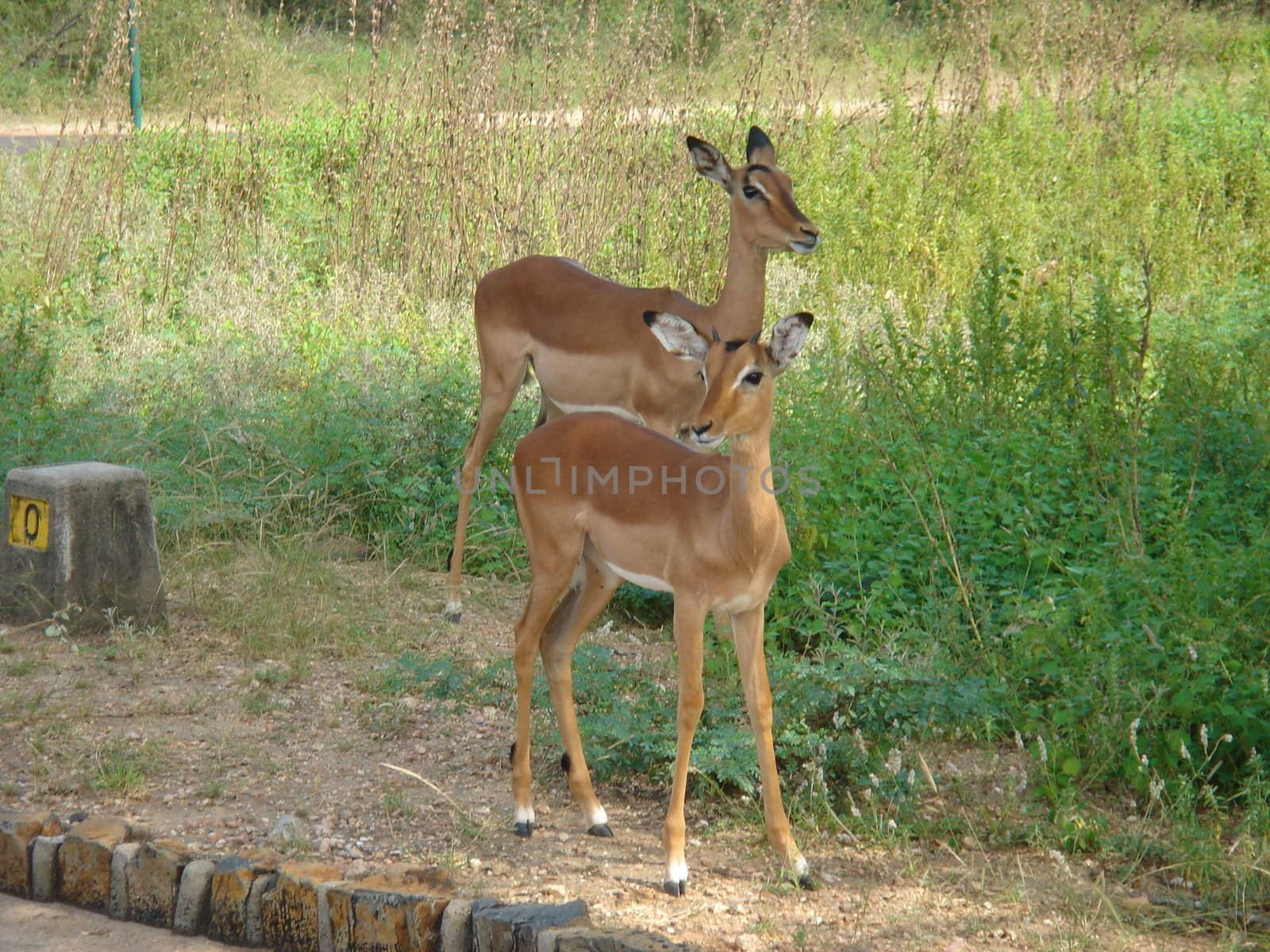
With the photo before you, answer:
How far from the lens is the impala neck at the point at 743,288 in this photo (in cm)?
566

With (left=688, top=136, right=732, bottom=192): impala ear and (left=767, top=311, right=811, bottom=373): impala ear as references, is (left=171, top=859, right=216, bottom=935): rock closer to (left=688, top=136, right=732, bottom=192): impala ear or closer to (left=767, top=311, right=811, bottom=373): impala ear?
(left=767, top=311, right=811, bottom=373): impala ear

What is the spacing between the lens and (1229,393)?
596 centimetres

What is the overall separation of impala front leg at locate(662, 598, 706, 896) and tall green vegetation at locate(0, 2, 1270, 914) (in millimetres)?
399

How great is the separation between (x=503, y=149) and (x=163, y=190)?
3.08 metres

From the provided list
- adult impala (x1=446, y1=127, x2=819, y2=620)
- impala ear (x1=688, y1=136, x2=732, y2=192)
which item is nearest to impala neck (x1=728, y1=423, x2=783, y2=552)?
adult impala (x1=446, y1=127, x2=819, y2=620)

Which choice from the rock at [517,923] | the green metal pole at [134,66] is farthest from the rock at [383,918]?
the green metal pole at [134,66]

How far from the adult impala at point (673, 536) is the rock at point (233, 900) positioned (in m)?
0.78

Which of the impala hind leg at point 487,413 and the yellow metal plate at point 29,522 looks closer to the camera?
the yellow metal plate at point 29,522

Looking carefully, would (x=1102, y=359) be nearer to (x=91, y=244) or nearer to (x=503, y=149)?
(x=503, y=149)

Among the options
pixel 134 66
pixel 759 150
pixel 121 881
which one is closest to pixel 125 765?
pixel 121 881

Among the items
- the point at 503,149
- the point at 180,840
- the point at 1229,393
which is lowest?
the point at 180,840

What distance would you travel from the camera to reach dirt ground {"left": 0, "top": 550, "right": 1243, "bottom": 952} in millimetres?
3307

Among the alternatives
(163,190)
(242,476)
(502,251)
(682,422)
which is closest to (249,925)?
(682,422)

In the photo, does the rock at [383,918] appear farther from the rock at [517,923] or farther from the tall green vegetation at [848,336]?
the tall green vegetation at [848,336]
